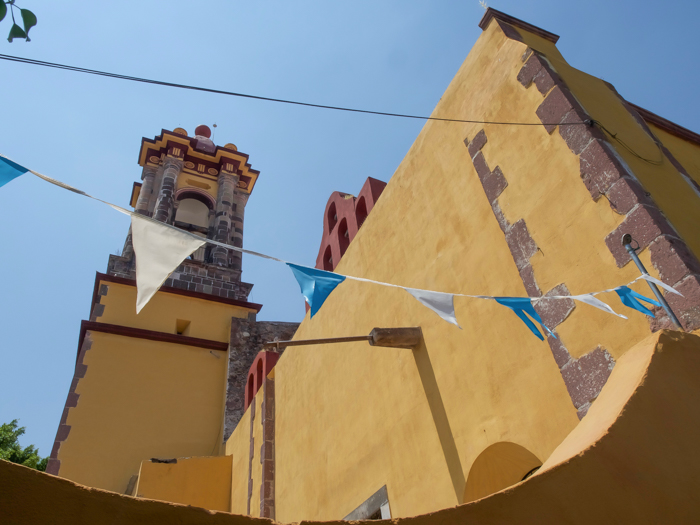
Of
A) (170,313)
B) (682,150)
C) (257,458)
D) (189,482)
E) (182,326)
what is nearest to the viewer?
(682,150)

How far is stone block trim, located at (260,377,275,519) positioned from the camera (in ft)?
21.1

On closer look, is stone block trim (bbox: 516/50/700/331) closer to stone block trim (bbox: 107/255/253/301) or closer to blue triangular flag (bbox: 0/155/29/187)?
blue triangular flag (bbox: 0/155/29/187)

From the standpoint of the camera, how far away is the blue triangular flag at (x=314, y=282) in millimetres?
3293

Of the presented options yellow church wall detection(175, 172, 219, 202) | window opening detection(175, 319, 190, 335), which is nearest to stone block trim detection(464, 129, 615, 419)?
window opening detection(175, 319, 190, 335)

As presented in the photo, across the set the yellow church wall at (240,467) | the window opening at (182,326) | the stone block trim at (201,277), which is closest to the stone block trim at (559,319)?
the yellow church wall at (240,467)

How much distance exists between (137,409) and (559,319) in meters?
9.52

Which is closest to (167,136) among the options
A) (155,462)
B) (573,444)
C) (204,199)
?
(204,199)

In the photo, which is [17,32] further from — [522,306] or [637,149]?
[637,149]

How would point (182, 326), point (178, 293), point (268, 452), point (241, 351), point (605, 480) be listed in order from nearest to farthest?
point (605, 480) < point (268, 452) < point (241, 351) < point (182, 326) < point (178, 293)

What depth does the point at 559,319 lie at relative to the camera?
2975 mm

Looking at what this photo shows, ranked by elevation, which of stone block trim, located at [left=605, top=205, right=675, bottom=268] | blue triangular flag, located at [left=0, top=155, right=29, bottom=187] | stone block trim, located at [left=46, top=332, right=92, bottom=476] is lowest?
stone block trim, located at [left=605, top=205, right=675, bottom=268]

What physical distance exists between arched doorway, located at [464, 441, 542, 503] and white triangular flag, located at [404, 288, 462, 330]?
0.94 meters

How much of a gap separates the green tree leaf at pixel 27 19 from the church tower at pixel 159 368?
871 centimetres

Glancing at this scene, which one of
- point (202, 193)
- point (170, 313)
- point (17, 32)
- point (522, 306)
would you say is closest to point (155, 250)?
point (17, 32)
